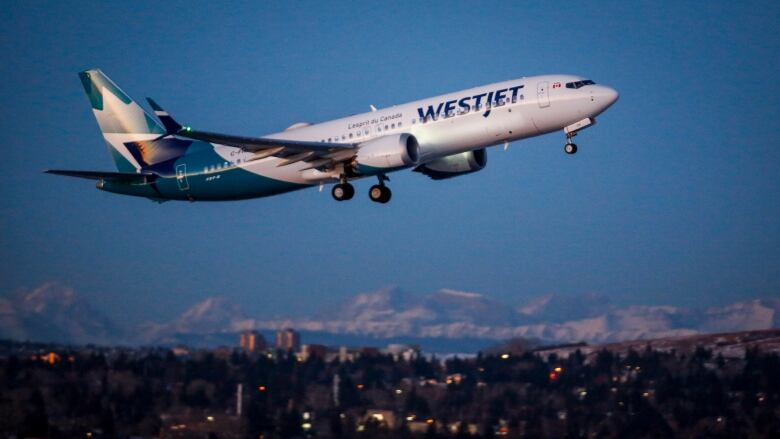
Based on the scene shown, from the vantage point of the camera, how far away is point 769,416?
237ft

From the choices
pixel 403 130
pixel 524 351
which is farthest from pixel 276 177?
pixel 524 351

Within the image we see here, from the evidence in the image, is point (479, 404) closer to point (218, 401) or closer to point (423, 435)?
point (423, 435)

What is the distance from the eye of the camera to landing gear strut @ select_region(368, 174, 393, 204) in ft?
182

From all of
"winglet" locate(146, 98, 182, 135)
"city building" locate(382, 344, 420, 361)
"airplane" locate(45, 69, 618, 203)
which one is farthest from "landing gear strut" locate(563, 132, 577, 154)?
"city building" locate(382, 344, 420, 361)

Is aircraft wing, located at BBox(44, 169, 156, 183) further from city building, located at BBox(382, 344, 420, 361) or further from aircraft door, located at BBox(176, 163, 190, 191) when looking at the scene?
city building, located at BBox(382, 344, 420, 361)

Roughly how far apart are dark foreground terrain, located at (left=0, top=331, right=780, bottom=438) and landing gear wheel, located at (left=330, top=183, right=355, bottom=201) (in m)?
19.4

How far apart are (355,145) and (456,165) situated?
20.3ft

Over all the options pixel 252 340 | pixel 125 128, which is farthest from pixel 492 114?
pixel 252 340

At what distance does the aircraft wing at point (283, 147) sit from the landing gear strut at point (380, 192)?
3.40m

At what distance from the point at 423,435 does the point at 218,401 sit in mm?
14719

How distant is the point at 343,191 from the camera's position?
5409 centimetres

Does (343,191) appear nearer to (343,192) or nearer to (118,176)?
(343,192)

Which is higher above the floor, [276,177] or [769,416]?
[276,177]

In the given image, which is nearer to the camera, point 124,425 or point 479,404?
point 124,425
